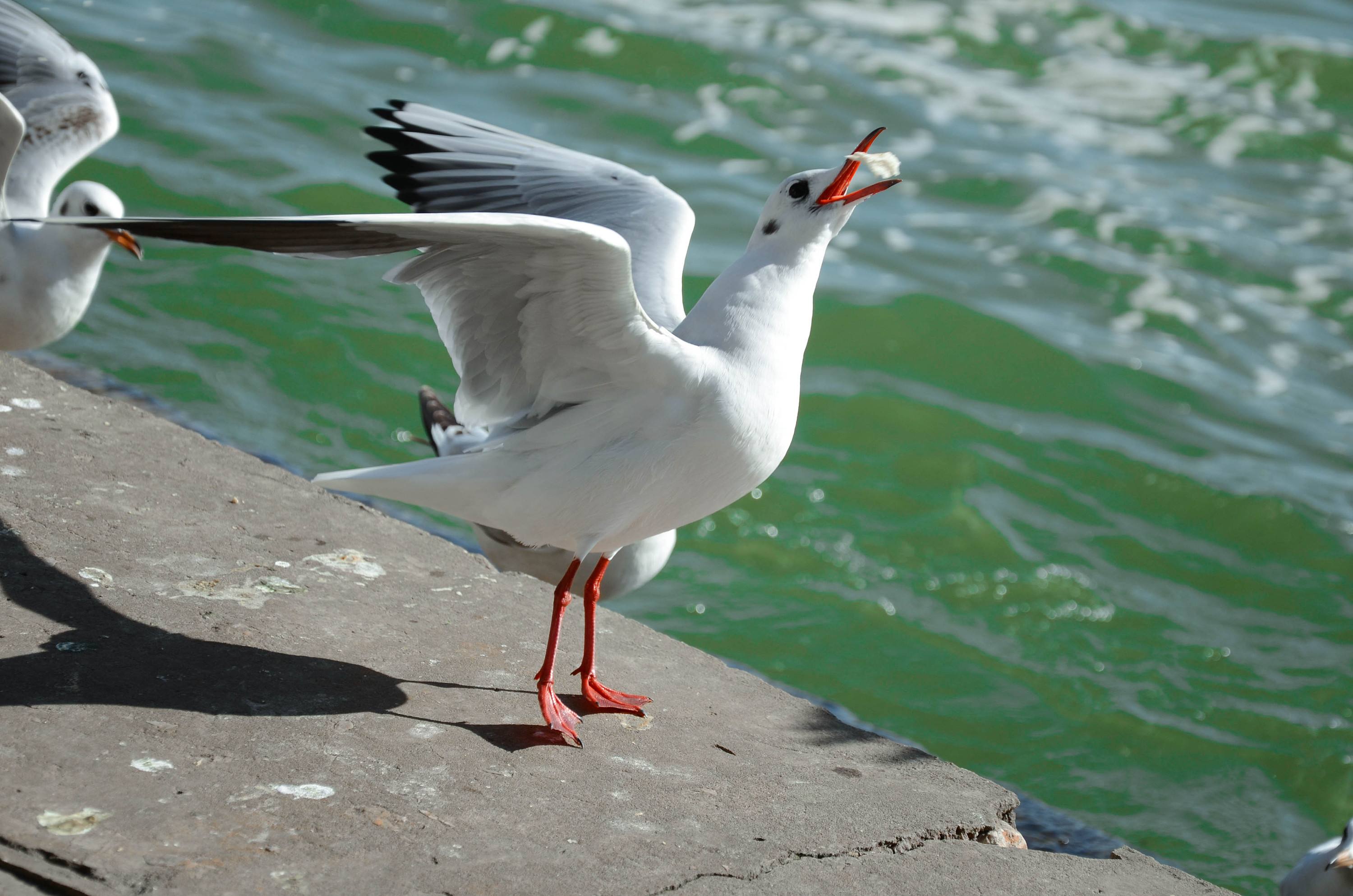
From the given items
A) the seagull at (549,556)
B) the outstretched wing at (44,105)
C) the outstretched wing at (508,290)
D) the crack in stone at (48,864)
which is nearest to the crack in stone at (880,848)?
the crack in stone at (48,864)

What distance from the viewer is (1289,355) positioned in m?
10.3

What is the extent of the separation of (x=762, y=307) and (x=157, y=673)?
1.70 m

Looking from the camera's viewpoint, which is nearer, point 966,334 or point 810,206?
point 810,206

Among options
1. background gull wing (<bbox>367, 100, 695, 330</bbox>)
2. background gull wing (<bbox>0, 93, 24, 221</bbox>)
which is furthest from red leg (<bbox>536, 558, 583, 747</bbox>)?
background gull wing (<bbox>0, 93, 24, 221</bbox>)

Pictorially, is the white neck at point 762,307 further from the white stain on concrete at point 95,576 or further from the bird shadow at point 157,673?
the white stain on concrete at point 95,576

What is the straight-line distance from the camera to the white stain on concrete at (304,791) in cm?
273

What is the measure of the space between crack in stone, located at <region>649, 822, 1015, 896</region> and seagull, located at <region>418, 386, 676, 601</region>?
6.59 ft

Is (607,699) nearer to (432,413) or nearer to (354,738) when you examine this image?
(354,738)

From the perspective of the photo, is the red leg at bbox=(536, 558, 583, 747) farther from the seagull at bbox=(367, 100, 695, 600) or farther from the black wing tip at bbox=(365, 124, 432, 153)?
the black wing tip at bbox=(365, 124, 432, 153)

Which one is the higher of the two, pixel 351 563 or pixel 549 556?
pixel 351 563

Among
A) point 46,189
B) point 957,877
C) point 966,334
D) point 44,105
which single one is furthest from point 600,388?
point 966,334

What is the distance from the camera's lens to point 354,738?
301cm

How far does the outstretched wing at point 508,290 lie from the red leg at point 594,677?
50 cm

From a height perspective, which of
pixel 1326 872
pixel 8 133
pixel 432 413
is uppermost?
pixel 8 133
